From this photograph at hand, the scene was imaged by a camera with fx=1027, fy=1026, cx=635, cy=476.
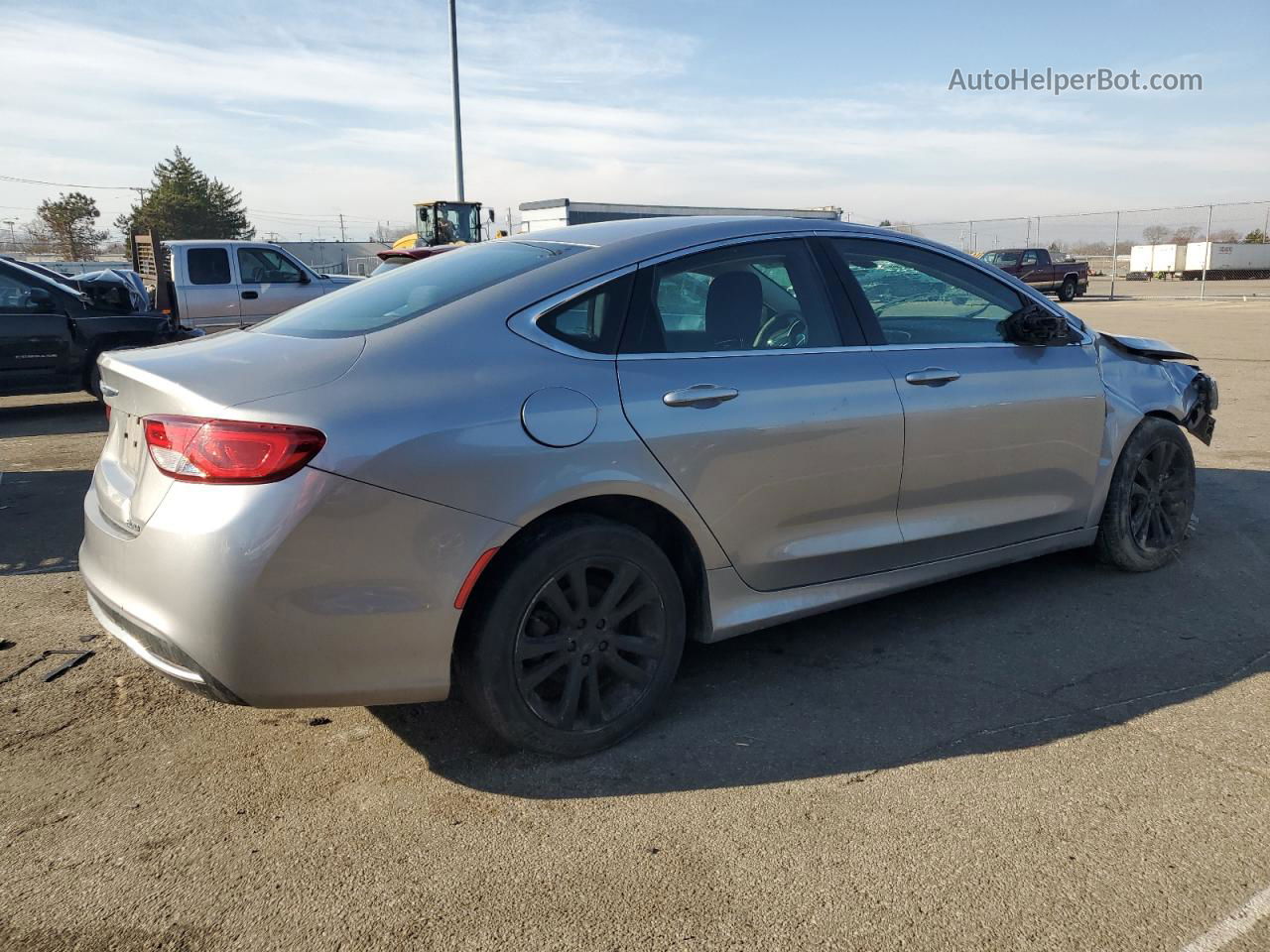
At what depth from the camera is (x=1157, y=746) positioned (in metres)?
3.26

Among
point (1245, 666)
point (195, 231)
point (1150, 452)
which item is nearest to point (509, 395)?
point (1245, 666)

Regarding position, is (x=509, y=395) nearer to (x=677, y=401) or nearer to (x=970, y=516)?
(x=677, y=401)

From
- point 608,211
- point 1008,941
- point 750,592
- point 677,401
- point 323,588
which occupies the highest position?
point 608,211

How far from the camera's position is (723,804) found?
2.95 m

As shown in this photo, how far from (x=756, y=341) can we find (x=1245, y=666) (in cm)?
223

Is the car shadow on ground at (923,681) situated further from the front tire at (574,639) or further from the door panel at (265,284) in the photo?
the door panel at (265,284)

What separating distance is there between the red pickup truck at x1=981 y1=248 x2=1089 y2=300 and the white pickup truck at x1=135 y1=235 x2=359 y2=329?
2468 centimetres

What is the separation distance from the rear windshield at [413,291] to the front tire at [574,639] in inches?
34.4

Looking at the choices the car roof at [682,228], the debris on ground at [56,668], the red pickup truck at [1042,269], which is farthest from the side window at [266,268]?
the red pickup truck at [1042,269]

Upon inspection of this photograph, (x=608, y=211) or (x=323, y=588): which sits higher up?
(x=608, y=211)

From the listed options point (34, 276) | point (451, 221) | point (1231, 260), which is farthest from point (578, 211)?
point (1231, 260)

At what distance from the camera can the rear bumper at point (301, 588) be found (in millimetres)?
2654

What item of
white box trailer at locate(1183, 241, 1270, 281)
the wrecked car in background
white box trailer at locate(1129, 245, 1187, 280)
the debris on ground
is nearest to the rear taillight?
the debris on ground

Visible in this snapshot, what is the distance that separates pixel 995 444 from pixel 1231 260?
174 feet
